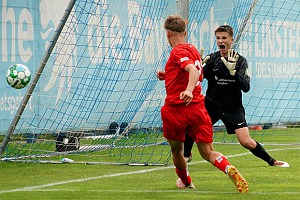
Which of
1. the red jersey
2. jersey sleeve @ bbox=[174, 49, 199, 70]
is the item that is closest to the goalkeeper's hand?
the red jersey

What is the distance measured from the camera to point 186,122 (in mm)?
9391

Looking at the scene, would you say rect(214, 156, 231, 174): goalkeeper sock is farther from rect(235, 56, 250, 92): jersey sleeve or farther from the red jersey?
rect(235, 56, 250, 92): jersey sleeve

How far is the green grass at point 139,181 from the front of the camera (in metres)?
9.34

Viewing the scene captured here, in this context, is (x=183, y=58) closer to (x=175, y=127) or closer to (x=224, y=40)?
(x=175, y=127)

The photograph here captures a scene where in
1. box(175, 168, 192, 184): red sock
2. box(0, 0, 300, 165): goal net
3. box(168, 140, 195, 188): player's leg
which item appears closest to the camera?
box(168, 140, 195, 188): player's leg

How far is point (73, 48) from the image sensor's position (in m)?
13.2

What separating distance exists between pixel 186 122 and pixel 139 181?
1.53 metres

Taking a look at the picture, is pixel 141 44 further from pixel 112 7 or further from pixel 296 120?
pixel 296 120

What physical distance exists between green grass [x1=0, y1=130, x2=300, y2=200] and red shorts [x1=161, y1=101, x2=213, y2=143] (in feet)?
1.86

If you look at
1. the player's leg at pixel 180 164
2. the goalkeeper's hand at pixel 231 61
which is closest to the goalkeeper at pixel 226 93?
the goalkeeper's hand at pixel 231 61

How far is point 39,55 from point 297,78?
6.32 metres

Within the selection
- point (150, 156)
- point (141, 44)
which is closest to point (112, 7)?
point (141, 44)

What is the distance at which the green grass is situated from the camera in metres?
9.34

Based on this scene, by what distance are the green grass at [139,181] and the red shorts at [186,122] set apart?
565mm
